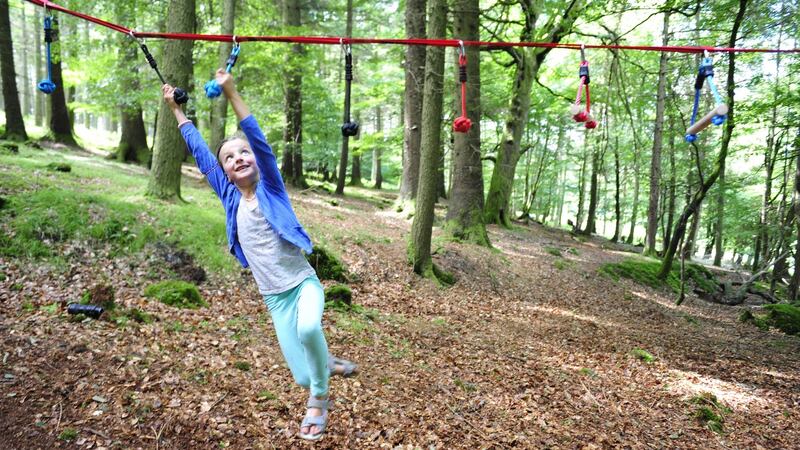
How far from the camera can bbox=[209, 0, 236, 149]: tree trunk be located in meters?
11.1

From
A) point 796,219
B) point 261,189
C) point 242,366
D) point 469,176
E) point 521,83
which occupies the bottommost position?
point 242,366

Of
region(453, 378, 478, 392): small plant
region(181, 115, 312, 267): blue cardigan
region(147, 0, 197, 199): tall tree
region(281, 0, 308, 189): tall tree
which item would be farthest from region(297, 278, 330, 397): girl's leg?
region(281, 0, 308, 189): tall tree

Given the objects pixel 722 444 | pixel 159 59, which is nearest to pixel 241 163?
pixel 722 444

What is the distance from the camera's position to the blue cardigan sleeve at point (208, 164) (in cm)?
327

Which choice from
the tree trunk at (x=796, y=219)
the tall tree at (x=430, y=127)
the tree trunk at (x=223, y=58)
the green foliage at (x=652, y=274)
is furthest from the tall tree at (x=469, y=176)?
the tree trunk at (x=796, y=219)

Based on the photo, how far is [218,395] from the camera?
4520mm

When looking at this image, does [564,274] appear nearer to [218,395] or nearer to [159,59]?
[218,395]

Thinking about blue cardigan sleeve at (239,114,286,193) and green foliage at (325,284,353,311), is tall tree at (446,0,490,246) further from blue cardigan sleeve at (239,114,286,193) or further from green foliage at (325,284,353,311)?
blue cardigan sleeve at (239,114,286,193)

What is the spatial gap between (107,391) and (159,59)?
1267cm

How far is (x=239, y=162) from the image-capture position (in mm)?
3029

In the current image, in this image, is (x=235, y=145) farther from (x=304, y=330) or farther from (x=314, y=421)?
(x=314, y=421)

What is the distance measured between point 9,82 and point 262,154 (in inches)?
574

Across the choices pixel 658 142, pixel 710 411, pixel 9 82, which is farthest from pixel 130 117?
pixel 658 142

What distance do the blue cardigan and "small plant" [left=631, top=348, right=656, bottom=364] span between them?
623 centimetres
